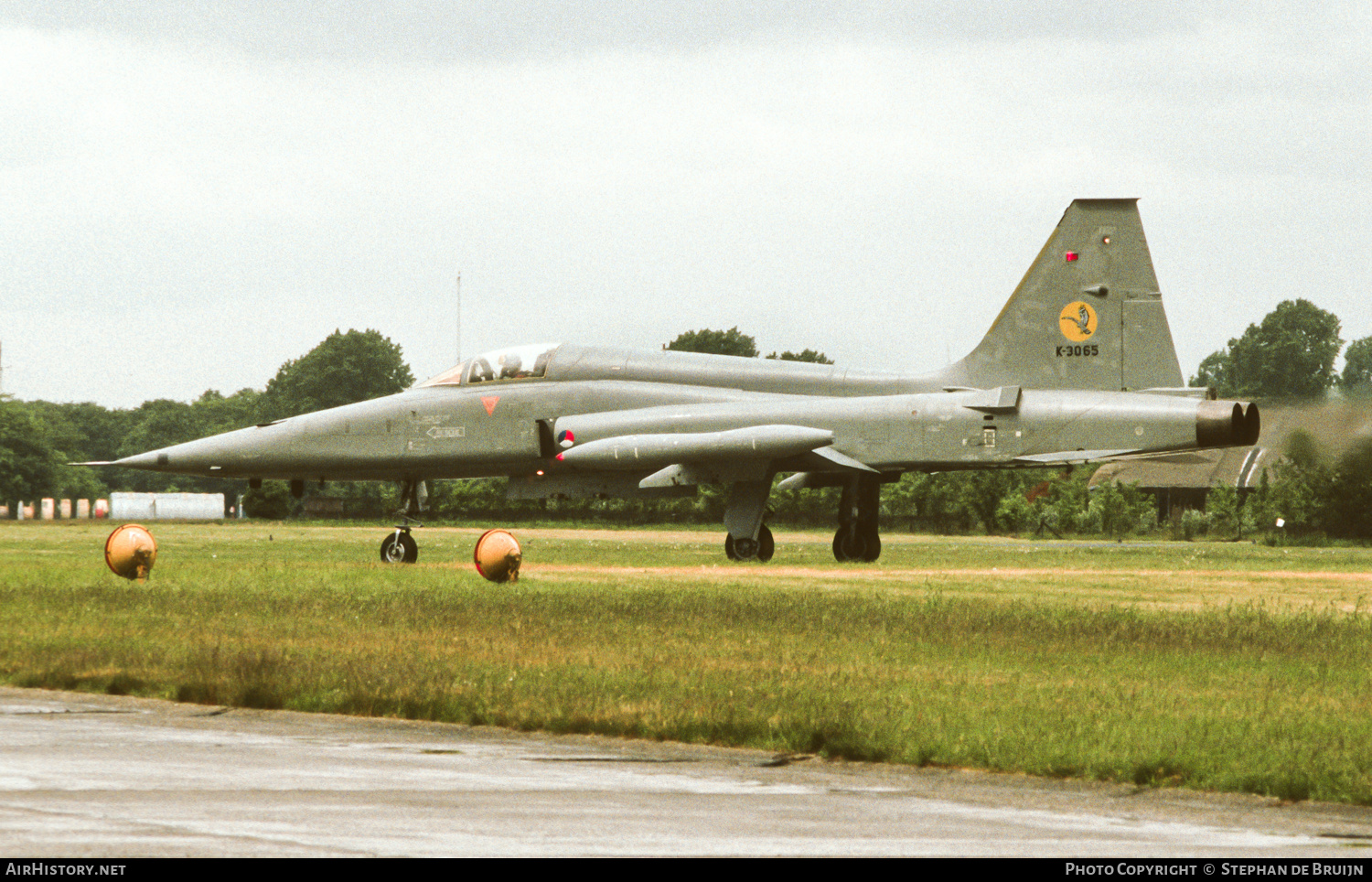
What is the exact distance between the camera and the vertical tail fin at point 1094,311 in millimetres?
24594

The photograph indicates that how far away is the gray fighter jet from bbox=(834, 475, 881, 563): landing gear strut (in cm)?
4

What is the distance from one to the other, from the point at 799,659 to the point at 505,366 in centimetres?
1712

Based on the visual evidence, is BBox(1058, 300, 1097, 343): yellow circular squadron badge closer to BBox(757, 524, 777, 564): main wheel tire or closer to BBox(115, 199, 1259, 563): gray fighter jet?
BBox(115, 199, 1259, 563): gray fighter jet

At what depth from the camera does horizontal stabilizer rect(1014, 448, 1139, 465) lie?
2355 cm

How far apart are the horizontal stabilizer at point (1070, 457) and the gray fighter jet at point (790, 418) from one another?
0.03 m

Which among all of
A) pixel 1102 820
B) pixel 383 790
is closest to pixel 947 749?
pixel 1102 820

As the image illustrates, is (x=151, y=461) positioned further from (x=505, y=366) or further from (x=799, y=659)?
(x=799, y=659)

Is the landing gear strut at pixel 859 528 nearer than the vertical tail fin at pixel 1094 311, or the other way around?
the vertical tail fin at pixel 1094 311

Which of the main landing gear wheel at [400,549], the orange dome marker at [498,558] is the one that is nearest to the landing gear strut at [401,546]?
the main landing gear wheel at [400,549]

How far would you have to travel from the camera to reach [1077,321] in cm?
Result: 2488

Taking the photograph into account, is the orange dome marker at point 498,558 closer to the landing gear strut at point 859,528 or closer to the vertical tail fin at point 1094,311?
the landing gear strut at point 859,528

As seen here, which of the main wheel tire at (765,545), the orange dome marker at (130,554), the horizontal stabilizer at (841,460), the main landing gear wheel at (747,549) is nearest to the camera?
the orange dome marker at (130,554)

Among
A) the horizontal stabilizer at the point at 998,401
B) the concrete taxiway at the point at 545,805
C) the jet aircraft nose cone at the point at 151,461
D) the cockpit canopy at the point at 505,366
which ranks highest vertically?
the cockpit canopy at the point at 505,366

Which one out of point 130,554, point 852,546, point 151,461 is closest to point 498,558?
point 130,554
